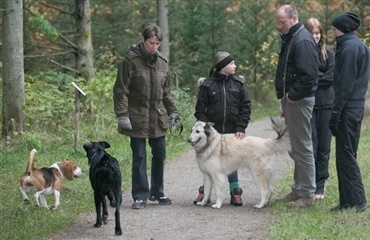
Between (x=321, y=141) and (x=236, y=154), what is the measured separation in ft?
4.09

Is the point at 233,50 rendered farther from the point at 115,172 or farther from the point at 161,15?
the point at 115,172

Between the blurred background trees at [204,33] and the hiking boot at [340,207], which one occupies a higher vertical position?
the blurred background trees at [204,33]

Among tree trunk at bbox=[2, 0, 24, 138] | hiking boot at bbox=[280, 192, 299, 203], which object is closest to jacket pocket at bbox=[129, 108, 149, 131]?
hiking boot at bbox=[280, 192, 299, 203]

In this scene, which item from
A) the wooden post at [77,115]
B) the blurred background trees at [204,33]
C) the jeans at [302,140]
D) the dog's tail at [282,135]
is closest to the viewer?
the jeans at [302,140]

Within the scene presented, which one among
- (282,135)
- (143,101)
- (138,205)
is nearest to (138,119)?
(143,101)

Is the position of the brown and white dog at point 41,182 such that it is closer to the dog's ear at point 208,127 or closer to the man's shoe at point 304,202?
the dog's ear at point 208,127

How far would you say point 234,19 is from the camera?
24.3 meters

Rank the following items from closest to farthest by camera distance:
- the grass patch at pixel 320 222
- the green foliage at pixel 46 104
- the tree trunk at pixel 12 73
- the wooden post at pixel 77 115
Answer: the grass patch at pixel 320 222 → the wooden post at pixel 77 115 → the tree trunk at pixel 12 73 → the green foliage at pixel 46 104

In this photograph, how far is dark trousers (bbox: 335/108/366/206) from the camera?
25.6ft

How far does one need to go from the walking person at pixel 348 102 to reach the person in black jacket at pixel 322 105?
35.7 inches

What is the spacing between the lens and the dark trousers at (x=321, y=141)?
29.3ft

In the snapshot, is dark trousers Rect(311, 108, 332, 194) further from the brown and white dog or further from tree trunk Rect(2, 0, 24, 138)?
tree trunk Rect(2, 0, 24, 138)

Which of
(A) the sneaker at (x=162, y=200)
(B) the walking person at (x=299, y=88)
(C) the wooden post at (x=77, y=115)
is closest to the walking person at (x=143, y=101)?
(A) the sneaker at (x=162, y=200)

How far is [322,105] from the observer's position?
888 cm
